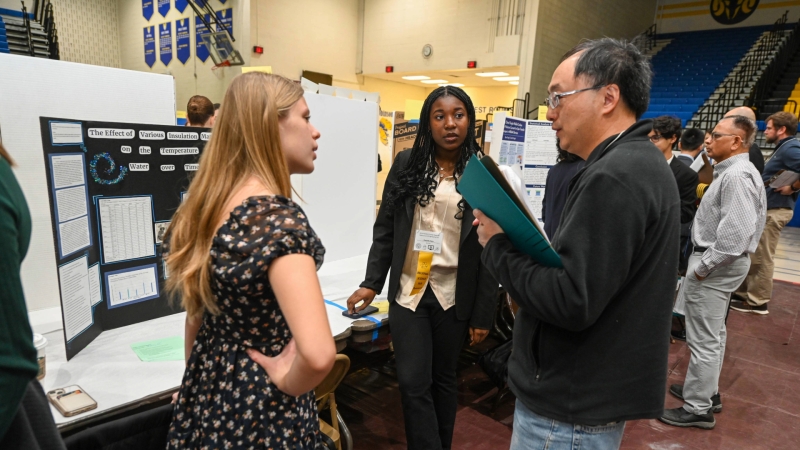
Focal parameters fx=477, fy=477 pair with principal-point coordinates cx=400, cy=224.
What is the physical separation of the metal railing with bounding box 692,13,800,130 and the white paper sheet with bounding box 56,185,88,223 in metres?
11.0

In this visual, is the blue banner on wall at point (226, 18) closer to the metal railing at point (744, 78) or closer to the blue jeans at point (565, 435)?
the metal railing at point (744, 78)

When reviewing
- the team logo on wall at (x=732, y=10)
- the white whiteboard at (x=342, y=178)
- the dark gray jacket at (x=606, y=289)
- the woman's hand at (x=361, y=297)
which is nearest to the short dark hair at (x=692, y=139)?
the white whiteboard at (x=342, y=178)

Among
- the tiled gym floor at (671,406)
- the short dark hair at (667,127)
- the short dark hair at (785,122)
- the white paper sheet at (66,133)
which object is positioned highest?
the short dark hair at (785,122)

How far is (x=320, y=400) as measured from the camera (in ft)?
6.18

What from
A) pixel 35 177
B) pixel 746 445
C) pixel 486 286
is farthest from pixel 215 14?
pixel 746 445

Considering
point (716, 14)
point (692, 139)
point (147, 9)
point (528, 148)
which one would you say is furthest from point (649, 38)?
point (147, 9)

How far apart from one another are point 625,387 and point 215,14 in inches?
457

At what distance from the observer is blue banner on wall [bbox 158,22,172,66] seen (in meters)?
12.0

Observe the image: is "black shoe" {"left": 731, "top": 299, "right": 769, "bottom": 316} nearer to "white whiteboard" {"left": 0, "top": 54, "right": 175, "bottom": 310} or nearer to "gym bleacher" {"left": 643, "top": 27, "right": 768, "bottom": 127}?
"white whiteboard" {"left": 0, "top": 54, "right": 175, "bottom": 310}

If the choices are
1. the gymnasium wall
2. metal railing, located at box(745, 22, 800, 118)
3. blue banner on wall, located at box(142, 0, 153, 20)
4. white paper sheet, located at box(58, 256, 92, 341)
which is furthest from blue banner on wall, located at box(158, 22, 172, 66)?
the gymnasium wall

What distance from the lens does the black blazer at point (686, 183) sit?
3.60 m

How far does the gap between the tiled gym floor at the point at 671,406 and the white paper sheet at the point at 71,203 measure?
1.64 meters

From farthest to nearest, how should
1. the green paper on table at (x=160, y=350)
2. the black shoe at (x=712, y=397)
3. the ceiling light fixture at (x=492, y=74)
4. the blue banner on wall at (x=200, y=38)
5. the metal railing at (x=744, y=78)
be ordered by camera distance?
the ceiling light fixture at (x=492, y=74) < the blue banner on wall at (x=200, y=38) < the metal railing at (x=744, y=78) < the black shoe at (x=712, y=397) < the green paper on table at (x=160, y=350)

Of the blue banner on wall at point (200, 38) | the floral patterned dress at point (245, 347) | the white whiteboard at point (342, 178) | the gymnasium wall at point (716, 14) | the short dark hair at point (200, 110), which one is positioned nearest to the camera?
the floral patterned dress at point (245, 347)
